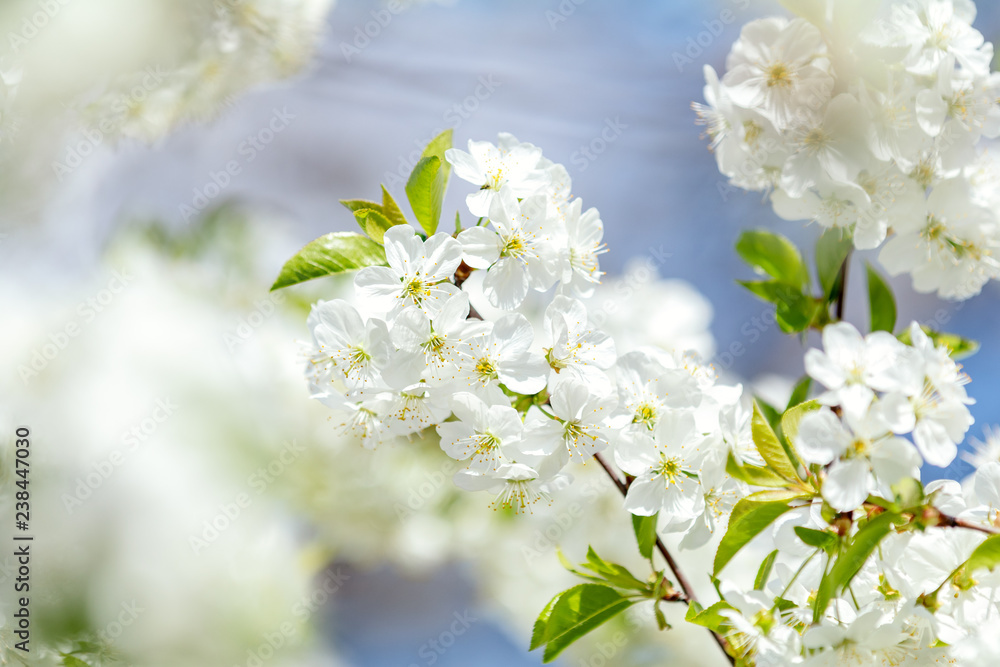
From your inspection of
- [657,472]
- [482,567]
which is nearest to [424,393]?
[657,472]

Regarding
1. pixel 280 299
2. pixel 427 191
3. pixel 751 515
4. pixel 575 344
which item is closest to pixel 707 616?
pixel 751 515

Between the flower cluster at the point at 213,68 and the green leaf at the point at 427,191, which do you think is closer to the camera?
the green leaf at the point at 427,191

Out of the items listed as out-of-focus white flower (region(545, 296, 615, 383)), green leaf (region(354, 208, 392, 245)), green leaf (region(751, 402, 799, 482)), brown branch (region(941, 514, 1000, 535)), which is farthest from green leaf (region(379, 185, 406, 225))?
brown branch (region(941, 514, 1000, 535))

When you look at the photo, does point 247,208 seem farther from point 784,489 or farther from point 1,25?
point 784,489

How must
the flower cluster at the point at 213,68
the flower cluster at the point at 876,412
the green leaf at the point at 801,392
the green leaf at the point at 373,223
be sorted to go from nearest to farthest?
the flower cluster at the point at 876,412 → the green leaf at the point at 373,223 → the green leaf at the point at 801,392 → the flower cluster at the point at 213,68

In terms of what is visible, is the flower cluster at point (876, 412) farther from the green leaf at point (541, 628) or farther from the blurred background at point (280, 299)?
the blurred background at point (280, 299)

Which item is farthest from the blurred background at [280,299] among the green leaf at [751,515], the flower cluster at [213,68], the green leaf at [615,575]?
the green leaf at [751,515]

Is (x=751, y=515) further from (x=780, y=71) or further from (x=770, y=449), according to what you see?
(x=780, y=71)
